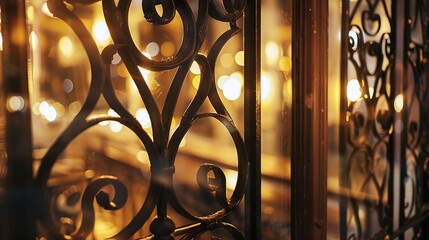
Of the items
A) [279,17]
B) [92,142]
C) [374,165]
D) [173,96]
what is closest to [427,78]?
[374,165]

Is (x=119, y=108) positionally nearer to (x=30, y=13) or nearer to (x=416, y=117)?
(x=30, y=13)

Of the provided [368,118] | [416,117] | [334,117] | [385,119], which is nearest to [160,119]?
[334,117]

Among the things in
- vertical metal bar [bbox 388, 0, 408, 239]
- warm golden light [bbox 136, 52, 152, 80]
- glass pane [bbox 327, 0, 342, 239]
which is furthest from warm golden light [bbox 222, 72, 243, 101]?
vertical metal bar [bbox 388, 0, 408, 239]

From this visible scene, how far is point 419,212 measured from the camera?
1837 millimetres

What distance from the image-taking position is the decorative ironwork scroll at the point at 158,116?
773 mm

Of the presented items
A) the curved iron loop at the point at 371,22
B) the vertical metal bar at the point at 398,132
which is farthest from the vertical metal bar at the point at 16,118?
the vertical metal bar at the point at 398,132

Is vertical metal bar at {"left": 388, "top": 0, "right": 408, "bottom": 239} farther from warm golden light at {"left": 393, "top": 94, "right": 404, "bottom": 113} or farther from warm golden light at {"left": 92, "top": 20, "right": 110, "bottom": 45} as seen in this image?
warm golden light at {"left": 92, "top": 20, "right": 110, "bottom": 45}

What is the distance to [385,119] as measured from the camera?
157 centimetres

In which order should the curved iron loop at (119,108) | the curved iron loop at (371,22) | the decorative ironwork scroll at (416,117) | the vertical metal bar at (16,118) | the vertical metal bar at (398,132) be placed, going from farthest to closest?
the decorative ironwork scroll at (416,117) < the vertical metal bar at (398,132) < the curved iron loop at (371,22) < the curved iron loop at (119,108) < the vertical metal bar at (16,118)

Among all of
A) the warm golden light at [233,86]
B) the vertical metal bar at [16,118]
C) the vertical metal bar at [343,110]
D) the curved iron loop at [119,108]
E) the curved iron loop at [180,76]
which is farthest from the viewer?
the vertical metal bar at [343,110]

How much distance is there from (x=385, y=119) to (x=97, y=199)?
48.5 inches

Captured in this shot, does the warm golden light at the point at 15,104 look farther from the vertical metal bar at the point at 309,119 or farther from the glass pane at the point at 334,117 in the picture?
the glass pane at the point at 334,117

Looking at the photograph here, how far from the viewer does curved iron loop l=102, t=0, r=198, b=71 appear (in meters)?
0.83

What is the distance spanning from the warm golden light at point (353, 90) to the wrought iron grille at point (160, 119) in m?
0.44
